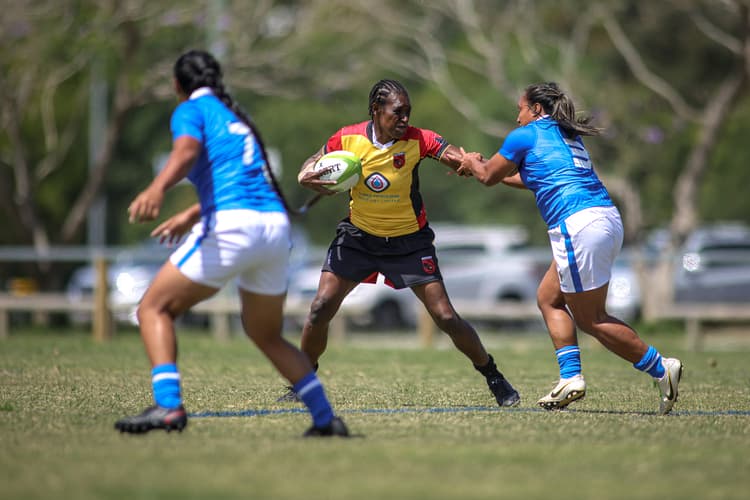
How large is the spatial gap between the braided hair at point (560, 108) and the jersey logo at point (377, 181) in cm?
112

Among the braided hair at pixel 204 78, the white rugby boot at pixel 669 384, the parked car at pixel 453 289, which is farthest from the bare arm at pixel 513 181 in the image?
the parked car at pixel 453 289

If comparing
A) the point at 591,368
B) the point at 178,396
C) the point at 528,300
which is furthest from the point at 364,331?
the point at 178,396

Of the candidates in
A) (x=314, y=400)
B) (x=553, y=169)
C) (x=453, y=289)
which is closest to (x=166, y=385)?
(x=314, y=400)

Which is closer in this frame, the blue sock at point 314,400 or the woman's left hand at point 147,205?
the woman's left hand at point 147,205

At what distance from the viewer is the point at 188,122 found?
20.2ft

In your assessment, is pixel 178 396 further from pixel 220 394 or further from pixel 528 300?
pixel 528 300

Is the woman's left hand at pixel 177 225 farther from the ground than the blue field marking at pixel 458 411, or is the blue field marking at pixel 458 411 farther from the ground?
the woman's left hand at pixel 177 225

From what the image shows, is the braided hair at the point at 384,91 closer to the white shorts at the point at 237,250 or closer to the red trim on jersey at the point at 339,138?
the red trim on jersey at the point at 339,138

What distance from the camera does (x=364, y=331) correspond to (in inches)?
866

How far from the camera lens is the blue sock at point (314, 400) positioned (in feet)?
20.9

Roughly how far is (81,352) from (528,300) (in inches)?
420

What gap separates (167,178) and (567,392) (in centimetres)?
323

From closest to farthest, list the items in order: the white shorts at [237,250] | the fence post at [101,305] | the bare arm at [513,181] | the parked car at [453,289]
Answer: the white shorts at [237,250], the bare arm at [513,181], the fence post at [101,305], the parked car at [453,289]

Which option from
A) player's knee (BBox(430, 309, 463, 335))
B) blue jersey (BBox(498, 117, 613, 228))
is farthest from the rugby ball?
player's knee (BBox(430, 309, 463, 335))
